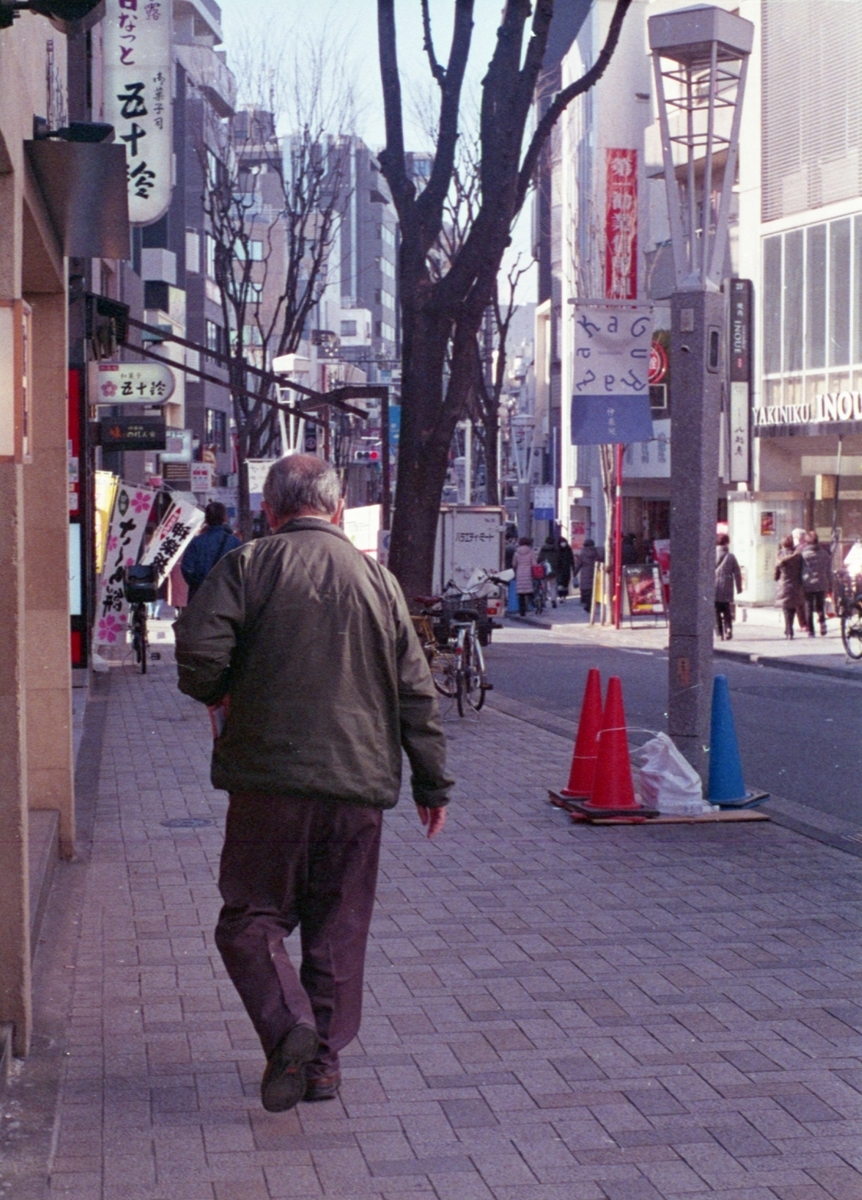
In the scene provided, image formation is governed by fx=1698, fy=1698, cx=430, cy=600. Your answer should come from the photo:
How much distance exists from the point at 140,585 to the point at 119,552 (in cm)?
132

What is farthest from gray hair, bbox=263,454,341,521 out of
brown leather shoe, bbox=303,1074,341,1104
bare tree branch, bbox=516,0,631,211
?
bare tree branch, bbox=516,0,631,211

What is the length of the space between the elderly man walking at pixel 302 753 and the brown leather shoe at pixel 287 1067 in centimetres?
2

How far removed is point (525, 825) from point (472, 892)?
1888 mm

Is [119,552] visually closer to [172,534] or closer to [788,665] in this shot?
[172,534]

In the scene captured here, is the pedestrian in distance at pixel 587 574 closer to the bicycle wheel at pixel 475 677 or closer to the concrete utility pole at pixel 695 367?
the bicycle wheel at pixel 475 677

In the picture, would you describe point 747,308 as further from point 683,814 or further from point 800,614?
point 683,814

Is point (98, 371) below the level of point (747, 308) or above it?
below

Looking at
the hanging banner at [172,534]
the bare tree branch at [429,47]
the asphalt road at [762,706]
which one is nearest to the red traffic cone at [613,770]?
the asphalt road at [762,706]

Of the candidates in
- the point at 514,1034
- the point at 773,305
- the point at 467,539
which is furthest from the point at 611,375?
the point at 773,305

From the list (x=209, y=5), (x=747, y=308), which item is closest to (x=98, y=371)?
(x=747, y=308)

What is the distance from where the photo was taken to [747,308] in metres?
34.8

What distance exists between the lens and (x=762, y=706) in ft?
59.2

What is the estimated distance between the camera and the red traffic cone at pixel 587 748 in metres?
10.4

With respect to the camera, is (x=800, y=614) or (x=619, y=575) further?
(x=619, y=575)
